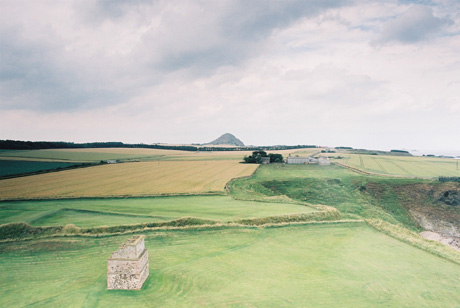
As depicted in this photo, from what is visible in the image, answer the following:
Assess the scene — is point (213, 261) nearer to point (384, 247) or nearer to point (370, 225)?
point (384, 247)

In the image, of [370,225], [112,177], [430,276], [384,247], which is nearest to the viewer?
[430,276]

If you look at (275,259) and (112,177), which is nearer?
(275,259)

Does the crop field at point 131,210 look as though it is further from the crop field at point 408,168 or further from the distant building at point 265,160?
the distant building at point 265,160

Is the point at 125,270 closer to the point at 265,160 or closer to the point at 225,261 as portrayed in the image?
the point at 225,261

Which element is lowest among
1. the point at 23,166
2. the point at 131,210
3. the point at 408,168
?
the point at 131,210

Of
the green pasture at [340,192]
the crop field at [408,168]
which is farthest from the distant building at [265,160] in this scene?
the green pasture at [340,192]

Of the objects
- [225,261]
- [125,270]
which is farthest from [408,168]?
[125,270]

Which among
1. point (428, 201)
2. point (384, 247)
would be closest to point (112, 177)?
point (384, 247)
